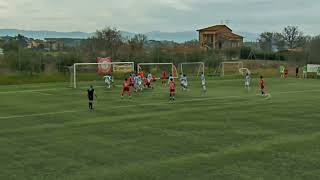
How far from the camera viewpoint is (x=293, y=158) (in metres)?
16.4

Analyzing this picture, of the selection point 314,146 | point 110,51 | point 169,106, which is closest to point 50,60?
point 110,51

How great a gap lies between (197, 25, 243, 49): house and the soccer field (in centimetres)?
8064

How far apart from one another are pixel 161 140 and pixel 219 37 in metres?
98.7

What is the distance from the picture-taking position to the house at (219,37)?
11431 cm

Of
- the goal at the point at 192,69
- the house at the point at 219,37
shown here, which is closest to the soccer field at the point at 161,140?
the goal at the point at 192,69

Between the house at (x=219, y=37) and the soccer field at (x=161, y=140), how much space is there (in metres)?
80.6

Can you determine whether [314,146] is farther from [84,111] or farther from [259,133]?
[84,111]

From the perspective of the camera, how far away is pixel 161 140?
772 inches

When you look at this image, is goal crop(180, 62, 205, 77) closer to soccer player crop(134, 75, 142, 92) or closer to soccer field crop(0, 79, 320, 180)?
soccer player crop(134, 75, 142, 92)

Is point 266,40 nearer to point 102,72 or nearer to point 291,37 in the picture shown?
point 291,37

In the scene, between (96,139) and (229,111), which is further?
(229,111)

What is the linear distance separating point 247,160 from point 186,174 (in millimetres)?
2697

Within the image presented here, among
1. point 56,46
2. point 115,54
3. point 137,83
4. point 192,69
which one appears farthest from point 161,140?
point 56,46

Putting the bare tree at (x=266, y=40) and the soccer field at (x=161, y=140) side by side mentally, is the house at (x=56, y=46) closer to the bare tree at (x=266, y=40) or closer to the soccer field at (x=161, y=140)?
the bare tree at (x=266, y=40)
